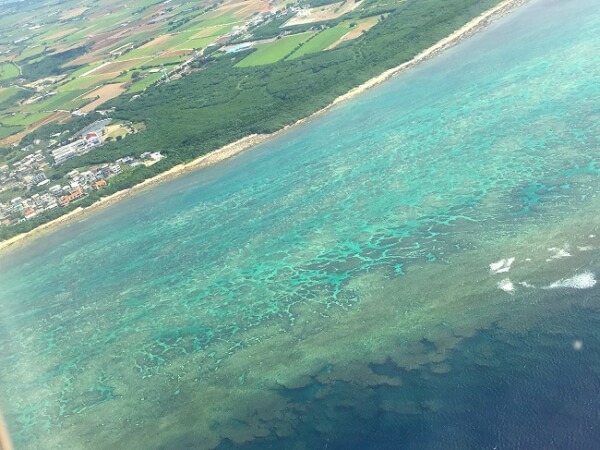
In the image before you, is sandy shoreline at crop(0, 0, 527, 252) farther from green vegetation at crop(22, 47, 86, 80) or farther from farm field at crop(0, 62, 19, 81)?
farm field at crop(0, 62, 19, 81)

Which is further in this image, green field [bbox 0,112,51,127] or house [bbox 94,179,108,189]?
green field [bbox 0,112,51,127]

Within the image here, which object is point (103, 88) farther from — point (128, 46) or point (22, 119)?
point (128, 46)

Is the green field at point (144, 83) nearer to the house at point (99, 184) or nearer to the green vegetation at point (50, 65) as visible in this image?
the green vegetation at point (50, 65)

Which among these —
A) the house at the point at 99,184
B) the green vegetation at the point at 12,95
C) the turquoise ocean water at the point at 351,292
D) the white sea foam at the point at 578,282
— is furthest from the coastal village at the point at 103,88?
the white sea foam at the point at 578,282

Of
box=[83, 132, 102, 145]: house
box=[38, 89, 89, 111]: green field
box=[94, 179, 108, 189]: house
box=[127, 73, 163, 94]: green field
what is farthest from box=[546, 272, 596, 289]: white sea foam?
box=[38, 89, 89, 111]: green field

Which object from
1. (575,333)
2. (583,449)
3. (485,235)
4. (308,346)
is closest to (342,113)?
(485,235)

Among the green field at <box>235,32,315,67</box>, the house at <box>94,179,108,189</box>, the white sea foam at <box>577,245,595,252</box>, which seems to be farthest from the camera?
the green field at <box>235,32,315,67</box>

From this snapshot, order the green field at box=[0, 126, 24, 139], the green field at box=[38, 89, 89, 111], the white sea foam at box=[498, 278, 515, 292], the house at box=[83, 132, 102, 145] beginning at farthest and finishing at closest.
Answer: the green field at box=[38, 89, 89, 111]
the green field at box=[0, 126, 24, 139]
the house at box=[83, 132, 102, 145]
the white sea foam at box=[498, 278, 515, 292]
